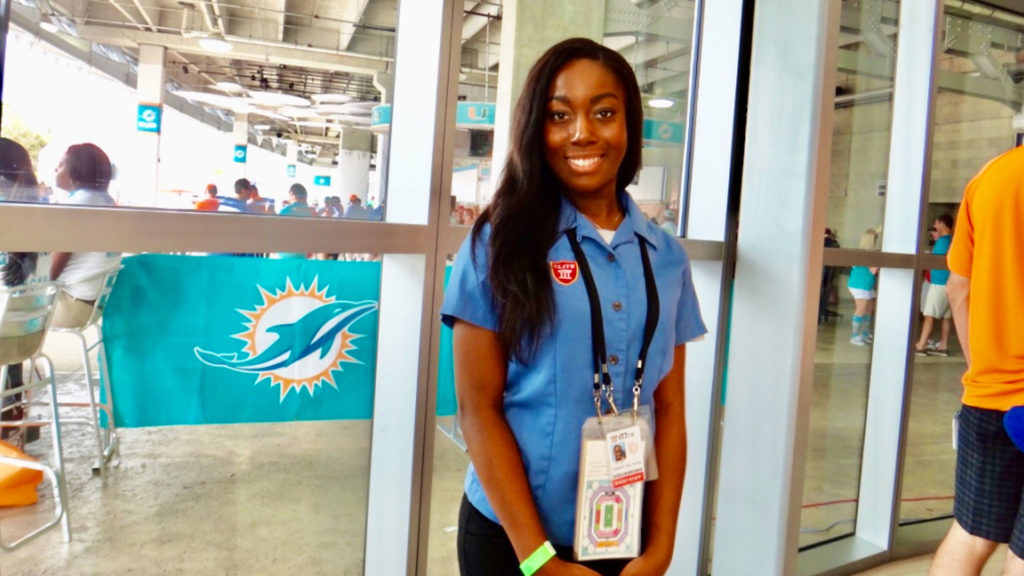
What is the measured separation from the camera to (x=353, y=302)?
7.09 feet

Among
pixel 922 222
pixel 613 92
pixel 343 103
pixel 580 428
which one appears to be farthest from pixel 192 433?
pixel 922 222

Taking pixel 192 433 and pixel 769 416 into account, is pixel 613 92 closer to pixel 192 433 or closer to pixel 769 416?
pixel 192 433

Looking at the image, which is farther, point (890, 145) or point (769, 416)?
point (890, 145)

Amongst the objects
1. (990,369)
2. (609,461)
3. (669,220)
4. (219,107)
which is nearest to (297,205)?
(219,107)

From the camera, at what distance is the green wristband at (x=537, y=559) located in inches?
48.6

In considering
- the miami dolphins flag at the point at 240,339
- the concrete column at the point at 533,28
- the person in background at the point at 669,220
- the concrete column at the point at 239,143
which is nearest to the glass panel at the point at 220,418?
the miami dolphins flag at the point at 240,339

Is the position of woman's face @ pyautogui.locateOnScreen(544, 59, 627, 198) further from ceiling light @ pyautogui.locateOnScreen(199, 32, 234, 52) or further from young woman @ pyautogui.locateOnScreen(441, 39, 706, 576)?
ceiling light @ pyautogui.locateOnScreen(199, 32, 234, 52)

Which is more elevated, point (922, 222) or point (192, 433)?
Result: point (922, 222)

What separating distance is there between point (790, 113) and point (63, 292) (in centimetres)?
236

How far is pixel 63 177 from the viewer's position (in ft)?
5.53

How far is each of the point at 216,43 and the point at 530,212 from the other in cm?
125

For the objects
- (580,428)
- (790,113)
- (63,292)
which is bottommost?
(580,428)

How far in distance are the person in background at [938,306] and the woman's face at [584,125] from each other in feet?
9.22

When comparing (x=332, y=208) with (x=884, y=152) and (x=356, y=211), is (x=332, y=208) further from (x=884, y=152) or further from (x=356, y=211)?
(x=884, y=152)
